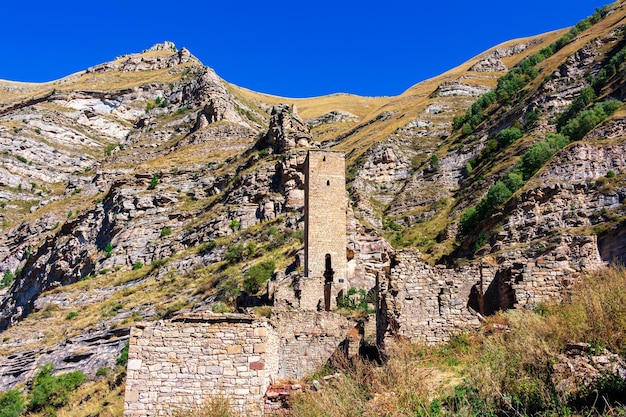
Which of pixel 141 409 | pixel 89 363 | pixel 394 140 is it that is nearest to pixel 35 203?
pixel 394 140

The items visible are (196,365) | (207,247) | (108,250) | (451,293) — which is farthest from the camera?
(108,250)

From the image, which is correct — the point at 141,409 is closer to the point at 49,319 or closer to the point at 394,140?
the point at 49,319

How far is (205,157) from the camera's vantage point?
75188mm

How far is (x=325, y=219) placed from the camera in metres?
35.2

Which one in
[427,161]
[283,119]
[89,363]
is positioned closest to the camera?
[89,363]

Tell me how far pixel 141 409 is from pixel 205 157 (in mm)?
66655

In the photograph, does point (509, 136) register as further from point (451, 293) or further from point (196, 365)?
point (196, 365)

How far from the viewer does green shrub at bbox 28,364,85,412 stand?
2806 cm

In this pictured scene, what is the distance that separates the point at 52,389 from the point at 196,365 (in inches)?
916

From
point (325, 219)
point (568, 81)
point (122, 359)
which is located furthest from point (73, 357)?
point (568, 81)

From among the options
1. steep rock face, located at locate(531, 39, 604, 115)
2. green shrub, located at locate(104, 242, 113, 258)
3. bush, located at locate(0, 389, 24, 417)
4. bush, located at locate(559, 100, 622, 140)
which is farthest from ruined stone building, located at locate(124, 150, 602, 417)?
steep rock face, located at locate(531, 39, 604, 115)

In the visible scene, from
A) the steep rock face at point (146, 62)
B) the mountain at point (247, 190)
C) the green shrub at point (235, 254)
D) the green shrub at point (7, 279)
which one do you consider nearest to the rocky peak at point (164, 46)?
the steep rock face at point (146, 62)

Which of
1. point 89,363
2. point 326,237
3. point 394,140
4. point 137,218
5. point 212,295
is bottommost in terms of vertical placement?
point 89,363

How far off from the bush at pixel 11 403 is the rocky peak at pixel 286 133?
3268 cm
